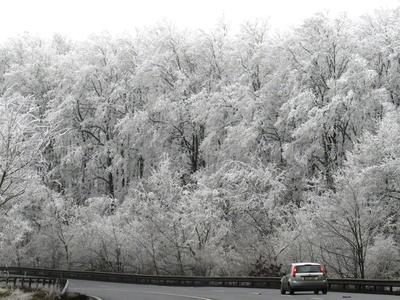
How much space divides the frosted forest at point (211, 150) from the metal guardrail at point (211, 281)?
2.29 metres

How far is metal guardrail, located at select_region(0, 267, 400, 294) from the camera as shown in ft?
108

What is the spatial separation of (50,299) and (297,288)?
10.9 meters

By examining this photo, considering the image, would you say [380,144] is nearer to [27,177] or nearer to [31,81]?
[27,177]

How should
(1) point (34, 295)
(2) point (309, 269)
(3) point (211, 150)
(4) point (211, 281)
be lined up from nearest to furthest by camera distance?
1. (2) point (309, 269)
2. (1) point (34, 295)
3. (4) point (211, 281)
4. (3) point (211, 150)

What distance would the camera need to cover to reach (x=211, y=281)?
153 feet

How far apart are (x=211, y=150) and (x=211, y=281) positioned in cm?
1329

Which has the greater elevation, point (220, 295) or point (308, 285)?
point (308, 285)

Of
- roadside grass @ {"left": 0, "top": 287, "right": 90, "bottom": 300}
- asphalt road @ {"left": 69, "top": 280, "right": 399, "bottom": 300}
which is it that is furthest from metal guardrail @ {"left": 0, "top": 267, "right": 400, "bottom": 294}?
roadside grass @ {"left": 0, "top": 287, "right": 90, "bottom": 300}

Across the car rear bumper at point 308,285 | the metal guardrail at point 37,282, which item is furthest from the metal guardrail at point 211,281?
the metal guardrail at point 37,282

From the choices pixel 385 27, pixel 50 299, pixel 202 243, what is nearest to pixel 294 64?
pixel 385 27

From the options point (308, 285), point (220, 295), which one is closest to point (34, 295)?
point (220, 295)

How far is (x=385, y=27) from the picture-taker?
171ft

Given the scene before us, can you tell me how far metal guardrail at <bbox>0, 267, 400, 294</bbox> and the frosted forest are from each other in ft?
7.51

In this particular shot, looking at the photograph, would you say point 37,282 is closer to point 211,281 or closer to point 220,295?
point 211,281
